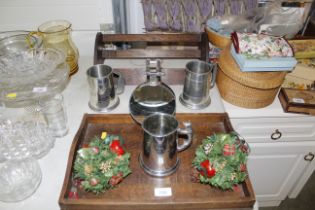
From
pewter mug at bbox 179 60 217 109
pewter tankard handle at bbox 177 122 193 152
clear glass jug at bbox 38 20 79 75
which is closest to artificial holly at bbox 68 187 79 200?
pewter tankard handle at bbox 177 122 193 152

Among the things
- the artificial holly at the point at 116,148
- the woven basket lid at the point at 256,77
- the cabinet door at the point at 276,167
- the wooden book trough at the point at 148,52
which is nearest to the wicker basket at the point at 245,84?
the woven basket lid at the point at 256,77

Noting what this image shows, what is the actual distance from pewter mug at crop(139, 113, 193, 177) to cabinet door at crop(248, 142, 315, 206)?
565mm

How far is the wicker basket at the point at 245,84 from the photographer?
100 centimetres

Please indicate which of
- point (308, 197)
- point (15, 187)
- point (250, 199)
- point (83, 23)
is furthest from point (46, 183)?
point (308, 197)

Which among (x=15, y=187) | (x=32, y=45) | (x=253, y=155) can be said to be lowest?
(x=253, y=155)

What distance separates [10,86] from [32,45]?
222 mm

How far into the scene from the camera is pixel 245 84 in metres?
1.01

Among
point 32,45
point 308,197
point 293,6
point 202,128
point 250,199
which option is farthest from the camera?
point 308,197

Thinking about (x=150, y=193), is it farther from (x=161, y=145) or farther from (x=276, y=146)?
(x=276, y=146)

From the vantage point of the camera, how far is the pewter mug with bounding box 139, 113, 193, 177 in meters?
0.77

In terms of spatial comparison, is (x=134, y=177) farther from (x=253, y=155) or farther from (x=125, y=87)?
(x=253, y=155)

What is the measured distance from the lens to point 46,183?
79 cm

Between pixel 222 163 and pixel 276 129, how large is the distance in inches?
21.0

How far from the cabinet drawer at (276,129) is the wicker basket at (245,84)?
0.08 meters
